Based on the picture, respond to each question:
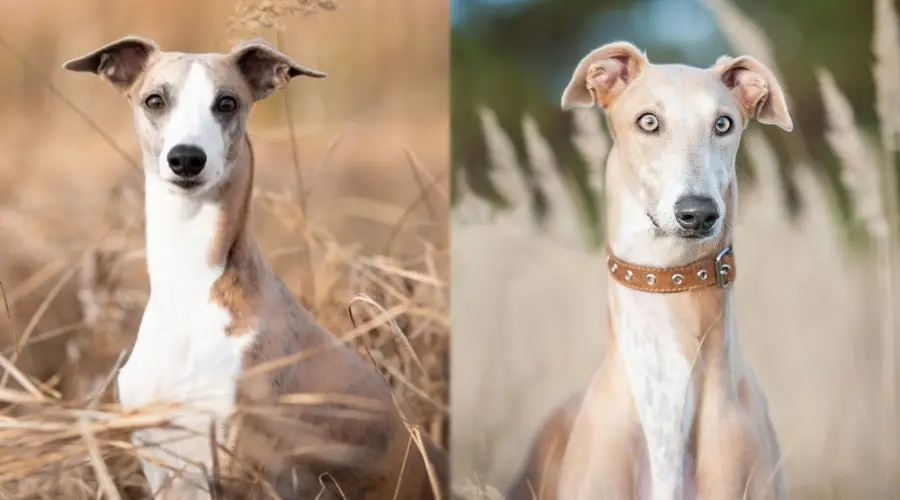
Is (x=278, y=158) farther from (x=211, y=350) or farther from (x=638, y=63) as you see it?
(x=638, y=63)

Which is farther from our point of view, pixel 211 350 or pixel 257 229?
pixel 257 229

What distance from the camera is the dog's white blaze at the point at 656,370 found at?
1.48m

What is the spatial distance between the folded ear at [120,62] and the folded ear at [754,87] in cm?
104

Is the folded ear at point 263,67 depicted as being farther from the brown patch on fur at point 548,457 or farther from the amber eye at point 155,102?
the brown patch on fur at point 548,457

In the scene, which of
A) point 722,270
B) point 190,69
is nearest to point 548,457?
point 722,270

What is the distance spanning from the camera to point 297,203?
64.4 inches

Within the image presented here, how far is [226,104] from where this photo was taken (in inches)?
57.3

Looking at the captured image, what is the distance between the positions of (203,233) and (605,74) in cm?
79

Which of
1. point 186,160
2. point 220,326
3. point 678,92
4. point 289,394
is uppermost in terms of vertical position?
point 678,92

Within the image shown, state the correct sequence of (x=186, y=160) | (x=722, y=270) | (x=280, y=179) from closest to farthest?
1. (x=186, y=160)
2. (x=722, y=270)
3. (x=280, y=179)

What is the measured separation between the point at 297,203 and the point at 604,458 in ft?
2.48

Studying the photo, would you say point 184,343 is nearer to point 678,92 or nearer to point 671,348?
point 671,348

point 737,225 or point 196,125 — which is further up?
point 196,125

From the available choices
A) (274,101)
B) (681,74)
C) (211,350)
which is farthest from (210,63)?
(681,74)
